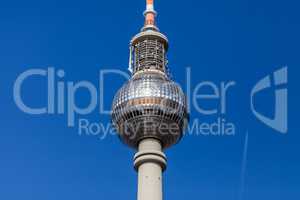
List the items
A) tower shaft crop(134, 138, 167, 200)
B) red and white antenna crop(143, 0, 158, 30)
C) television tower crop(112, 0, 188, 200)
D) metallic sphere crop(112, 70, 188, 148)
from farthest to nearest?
red and white antenna crop(143, 0, 158, 30), metallic sphere crop(112, 70, 188, 148), television tower crop(112, 0, 188, 200), tower shaft crop(134, 138, 167, 200)

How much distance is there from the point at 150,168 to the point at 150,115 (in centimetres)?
771

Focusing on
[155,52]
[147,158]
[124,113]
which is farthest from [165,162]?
[155,52]

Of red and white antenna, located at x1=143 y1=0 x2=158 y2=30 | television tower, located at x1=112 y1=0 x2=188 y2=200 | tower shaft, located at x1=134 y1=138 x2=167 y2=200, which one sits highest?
red and white antenna, located at x1=143 y1=0 x2=158 y2=30

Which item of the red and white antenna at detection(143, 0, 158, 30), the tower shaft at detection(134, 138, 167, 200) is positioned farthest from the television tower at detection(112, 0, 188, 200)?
the red and white antenna at detection(143, 0, 158, 30)

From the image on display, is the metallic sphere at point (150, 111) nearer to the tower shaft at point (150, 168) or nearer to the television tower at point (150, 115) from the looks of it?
the television tower at point (150, 115)

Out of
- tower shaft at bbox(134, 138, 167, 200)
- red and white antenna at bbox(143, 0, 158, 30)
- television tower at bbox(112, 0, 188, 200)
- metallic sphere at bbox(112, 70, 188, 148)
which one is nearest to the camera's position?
tower shaft at bbox(134, 138, 167, 200)

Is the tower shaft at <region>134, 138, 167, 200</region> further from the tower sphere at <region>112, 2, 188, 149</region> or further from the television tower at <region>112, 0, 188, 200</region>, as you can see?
the tower sphere at <region>112, 2, 188, 149</region>

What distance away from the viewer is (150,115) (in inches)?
3799

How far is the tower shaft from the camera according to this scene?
3504 inches

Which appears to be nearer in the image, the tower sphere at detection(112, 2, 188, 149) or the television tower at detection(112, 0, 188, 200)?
the television tower at detection(112, 0, 188, 200)

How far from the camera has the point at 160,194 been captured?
89.6 meters

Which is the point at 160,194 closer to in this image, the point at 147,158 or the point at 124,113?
the point at 147,158

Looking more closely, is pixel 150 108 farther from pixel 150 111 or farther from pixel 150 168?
pixel 150 168

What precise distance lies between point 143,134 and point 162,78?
866 cm
